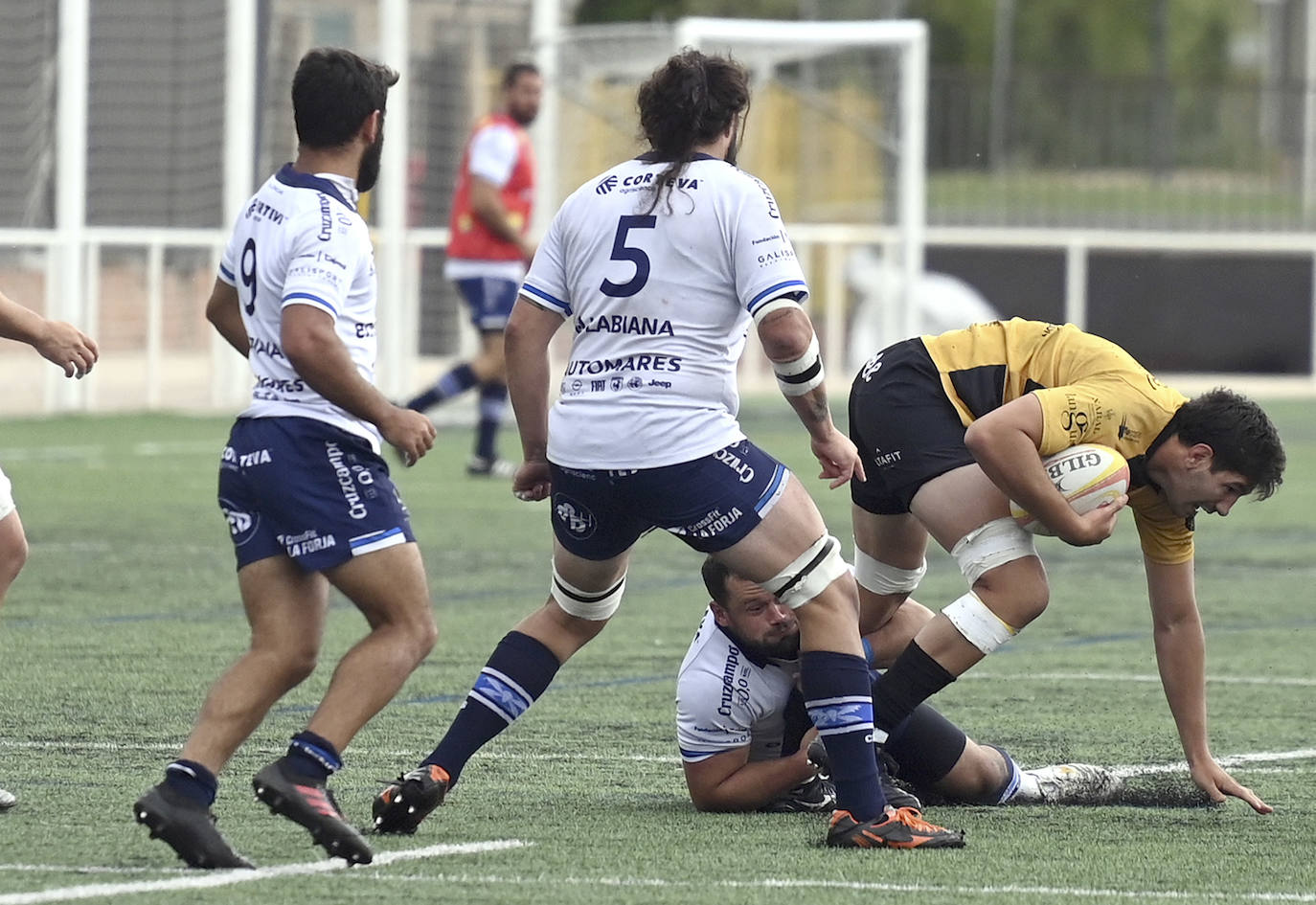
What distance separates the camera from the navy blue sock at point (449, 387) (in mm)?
14281

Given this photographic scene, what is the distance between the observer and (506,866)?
5.03 metres

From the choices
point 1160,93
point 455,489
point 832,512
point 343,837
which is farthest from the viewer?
point 1160,93

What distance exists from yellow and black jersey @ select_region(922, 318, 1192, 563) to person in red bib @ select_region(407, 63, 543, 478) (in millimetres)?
8476

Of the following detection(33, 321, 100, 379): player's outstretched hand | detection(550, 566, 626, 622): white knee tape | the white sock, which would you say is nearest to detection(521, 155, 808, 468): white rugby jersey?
detection(550, 566, 626, 622): white knee tape

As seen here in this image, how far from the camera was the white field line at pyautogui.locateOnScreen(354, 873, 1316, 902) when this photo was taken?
4832 mm

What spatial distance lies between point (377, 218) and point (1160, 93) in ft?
40.7

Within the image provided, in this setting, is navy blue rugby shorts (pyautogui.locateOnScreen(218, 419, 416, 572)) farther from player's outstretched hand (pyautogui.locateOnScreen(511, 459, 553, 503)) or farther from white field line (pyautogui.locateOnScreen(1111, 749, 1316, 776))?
white field line (pyautogui.locateOnScreen(1111, 749, 1316, 776))

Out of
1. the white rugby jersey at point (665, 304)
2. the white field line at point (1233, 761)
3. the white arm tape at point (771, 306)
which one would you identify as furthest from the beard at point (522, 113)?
the white arm tape at point (771, 306)

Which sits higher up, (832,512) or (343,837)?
(343,837)

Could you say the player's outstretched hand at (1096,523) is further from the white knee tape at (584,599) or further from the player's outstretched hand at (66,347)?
the player's outstretched hand at (66,347)

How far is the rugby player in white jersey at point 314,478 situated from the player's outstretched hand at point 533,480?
523 millimetres

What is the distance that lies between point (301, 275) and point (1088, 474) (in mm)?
1813

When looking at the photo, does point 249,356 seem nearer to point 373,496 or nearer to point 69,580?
point 373,496

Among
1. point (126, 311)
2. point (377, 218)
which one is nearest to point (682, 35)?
point (377, 218)
